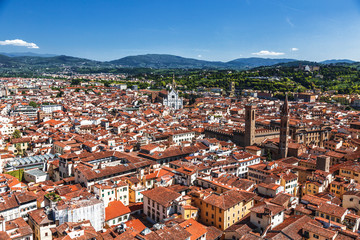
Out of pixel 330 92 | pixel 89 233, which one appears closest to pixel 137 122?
pixel 89 233

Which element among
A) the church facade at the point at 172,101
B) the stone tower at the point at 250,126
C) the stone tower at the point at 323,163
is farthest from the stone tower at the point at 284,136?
the church facade at the point at 172,101

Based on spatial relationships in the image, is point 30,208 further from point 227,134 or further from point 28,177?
point 227,134

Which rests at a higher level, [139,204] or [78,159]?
[78,159]

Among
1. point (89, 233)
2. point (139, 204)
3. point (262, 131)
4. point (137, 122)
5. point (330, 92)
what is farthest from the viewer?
point (330, 92)

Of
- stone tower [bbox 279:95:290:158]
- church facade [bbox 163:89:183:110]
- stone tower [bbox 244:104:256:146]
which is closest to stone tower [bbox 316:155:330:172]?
stone tower [bbox 279:95:290:158]

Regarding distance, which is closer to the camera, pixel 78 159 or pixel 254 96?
pixel 78 159

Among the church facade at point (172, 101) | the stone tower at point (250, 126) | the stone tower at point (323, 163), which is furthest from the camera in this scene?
the church facade at point (172, 101)

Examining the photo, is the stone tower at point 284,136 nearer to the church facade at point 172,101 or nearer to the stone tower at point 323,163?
the stone tower at point 323,163

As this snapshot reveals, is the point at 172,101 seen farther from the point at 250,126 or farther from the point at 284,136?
the point at 284,136

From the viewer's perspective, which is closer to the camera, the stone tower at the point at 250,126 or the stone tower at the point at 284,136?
the stone tower at the point at 284,136

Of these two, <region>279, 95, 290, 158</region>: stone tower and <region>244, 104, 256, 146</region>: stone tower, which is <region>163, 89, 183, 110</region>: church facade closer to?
<region>244, 104, 256, 146</region>: stone tower

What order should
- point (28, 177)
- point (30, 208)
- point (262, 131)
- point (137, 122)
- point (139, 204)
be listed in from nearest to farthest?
point (30, 208)
point (139, 204)
point (28, 177)
point (262, 131)
point (137, 122)
